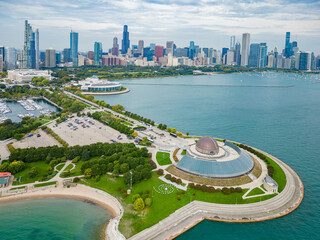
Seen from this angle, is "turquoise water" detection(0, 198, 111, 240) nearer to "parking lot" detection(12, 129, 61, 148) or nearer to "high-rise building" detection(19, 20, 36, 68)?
"parking lot" detection(12, 129, 61, 148)

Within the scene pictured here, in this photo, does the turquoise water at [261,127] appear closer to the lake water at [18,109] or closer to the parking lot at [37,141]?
the lake water at [18,109]

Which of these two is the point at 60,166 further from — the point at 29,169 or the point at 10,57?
the point at 10,57

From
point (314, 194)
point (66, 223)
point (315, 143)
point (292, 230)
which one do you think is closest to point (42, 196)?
point (66, 223)

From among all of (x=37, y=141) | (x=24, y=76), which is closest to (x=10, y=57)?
(x=24, y=76)

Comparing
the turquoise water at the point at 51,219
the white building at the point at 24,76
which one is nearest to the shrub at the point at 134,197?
the turquoise water at the point at 51,219

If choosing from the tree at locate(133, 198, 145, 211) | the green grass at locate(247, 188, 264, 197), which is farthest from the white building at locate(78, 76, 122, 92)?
the green grass at locate(247, 188, 264, 197)

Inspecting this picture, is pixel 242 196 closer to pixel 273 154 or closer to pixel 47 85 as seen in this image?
pixel 273 154
